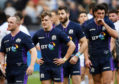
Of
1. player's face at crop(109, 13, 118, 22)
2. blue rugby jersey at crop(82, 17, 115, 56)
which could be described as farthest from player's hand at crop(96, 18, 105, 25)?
player's face at crop(109, 13, 118, 22)

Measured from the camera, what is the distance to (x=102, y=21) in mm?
12492

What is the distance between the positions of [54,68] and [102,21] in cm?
179

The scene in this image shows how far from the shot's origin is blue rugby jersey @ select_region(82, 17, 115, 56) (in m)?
12.9

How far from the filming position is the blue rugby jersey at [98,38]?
12.9 metres

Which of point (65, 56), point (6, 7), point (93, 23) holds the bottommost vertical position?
point (65, 56)

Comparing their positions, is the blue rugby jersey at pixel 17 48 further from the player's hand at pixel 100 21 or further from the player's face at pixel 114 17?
the player's face at pixel 114 17

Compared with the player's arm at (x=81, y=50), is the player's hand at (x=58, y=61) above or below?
below

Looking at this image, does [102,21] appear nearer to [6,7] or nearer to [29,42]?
[29,42]

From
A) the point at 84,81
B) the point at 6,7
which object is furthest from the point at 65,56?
the point at 6,7

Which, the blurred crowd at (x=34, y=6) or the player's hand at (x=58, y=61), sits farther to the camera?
the blurred crowd at (x=34, y=6)

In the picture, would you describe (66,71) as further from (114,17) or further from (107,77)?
(114,17)

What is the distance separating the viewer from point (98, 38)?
42.3 feet

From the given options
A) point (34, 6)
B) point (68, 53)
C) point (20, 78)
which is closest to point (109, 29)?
point (68, 53)

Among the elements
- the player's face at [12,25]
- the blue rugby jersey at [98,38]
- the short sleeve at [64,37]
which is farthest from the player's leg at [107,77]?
the player's face at [12,25]
